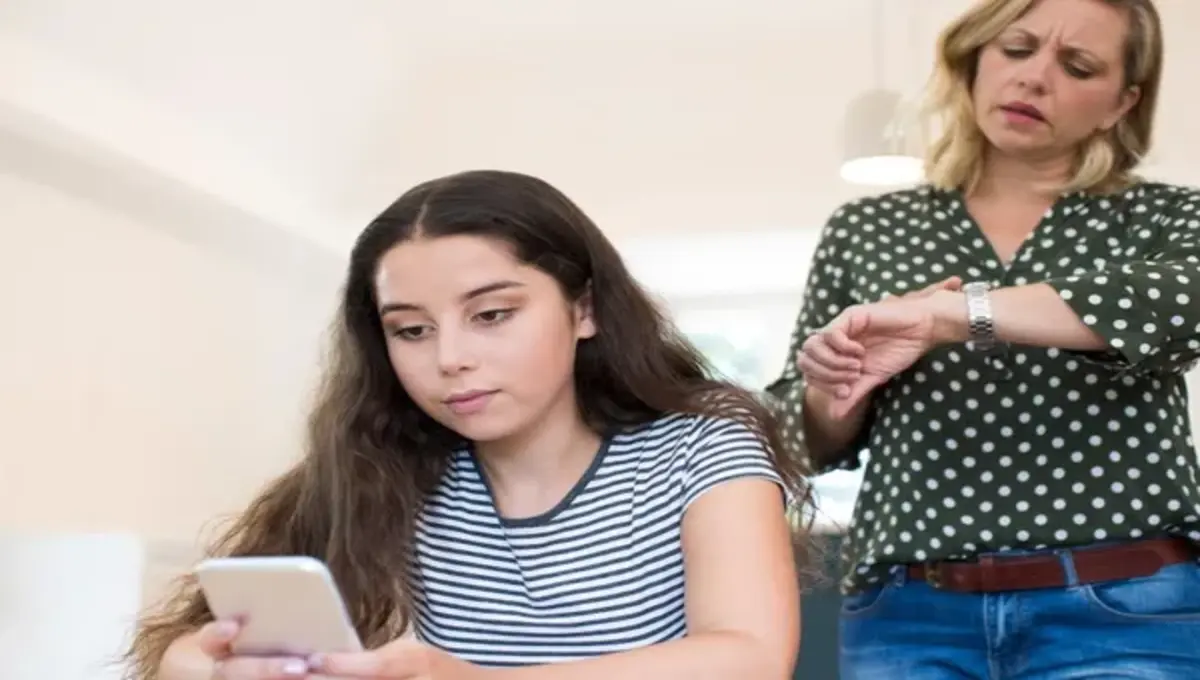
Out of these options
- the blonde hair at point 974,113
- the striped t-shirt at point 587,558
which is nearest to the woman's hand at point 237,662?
the striped t-shirt at point 587,558

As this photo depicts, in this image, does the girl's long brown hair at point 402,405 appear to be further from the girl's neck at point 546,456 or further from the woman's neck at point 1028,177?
the woman's neck at point 1028,177

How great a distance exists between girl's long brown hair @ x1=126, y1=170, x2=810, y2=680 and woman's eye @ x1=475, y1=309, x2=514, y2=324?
53 millimetres

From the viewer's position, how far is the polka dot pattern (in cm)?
107

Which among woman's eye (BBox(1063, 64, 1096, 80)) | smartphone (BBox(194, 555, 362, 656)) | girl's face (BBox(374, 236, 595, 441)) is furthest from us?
woman's eye (BBox(1063, 64, 1096, 80))

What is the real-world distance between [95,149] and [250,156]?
576 mm

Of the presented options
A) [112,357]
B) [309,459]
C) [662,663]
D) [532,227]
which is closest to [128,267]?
[112,357]

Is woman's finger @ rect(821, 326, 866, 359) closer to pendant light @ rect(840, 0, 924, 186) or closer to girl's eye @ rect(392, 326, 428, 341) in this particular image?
girl's eye @ rect(392, 326, 428, 341)

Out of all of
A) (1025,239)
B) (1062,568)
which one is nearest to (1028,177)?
(1025,239)

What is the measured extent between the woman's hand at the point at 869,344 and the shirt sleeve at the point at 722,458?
0.36ft

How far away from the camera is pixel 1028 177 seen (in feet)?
4.05

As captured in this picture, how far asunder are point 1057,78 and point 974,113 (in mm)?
96

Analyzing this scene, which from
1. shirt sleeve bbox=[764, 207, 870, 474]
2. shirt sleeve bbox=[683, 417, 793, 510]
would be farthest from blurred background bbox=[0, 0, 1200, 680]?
shirt sleeve bbox=[683, 417, 793, 510]

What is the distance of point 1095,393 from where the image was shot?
3.69 ft

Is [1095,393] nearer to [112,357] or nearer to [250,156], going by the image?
[112,357]
